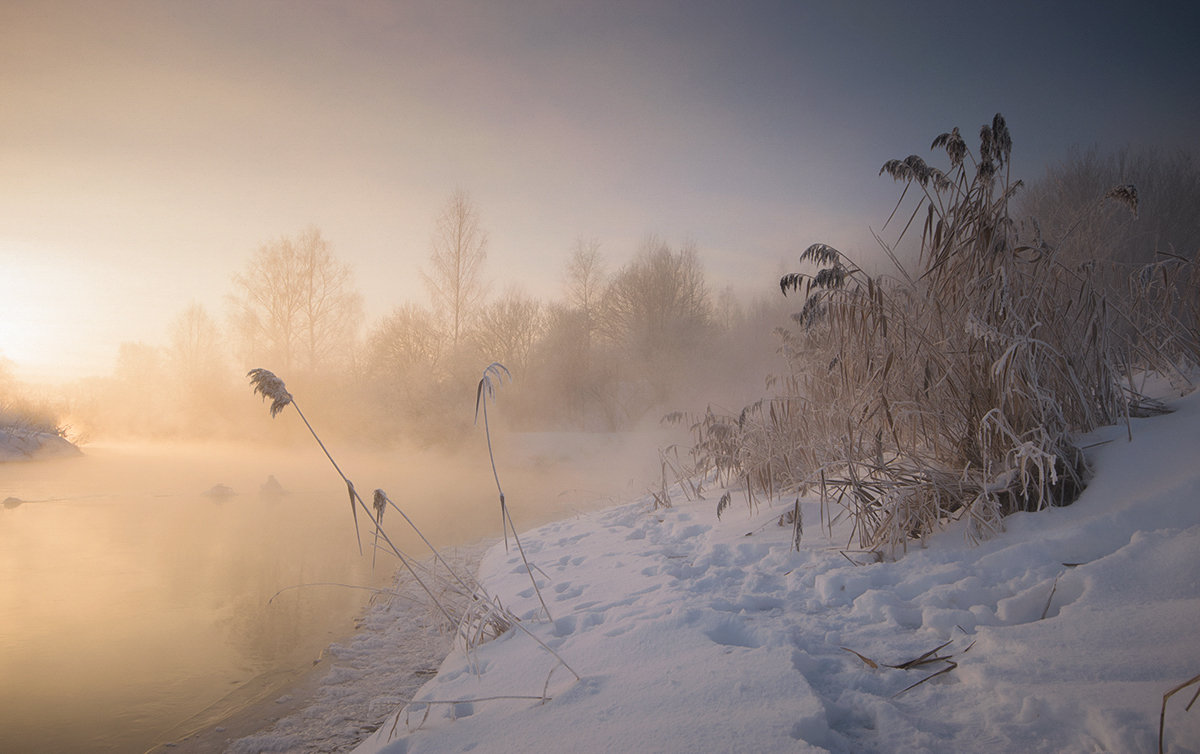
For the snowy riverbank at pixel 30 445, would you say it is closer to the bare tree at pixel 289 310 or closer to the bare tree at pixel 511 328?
the bare tree at pixel 289 310

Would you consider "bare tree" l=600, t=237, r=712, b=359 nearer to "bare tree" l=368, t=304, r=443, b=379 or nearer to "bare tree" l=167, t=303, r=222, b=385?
"bare tree" l=368, t=304, r=443, b=379

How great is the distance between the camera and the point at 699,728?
1.23m

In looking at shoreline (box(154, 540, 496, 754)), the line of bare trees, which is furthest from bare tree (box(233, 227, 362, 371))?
shoreline (box(154, 540, 496, 754))

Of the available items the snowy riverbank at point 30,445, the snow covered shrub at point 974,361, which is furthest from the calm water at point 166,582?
the snow covered shrub at point 974,361

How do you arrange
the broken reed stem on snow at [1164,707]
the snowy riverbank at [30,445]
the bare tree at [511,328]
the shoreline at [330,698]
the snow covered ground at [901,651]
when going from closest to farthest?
the broken reed stem on snow at [1164,707]
the snow covered ground at [901,651]
the shoreline at [330,698]
the snowy riverbank at [30,445]
the bare tree at [511,328]

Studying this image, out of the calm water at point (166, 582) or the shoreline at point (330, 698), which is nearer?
the shoreline at point (330, 698)

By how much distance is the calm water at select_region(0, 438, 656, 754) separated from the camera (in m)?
2.48

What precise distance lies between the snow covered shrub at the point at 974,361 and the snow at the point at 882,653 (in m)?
0.16

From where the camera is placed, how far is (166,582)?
4164mm

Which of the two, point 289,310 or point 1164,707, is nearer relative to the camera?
point 1164,707

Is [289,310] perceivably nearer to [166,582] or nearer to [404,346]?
[404,346]

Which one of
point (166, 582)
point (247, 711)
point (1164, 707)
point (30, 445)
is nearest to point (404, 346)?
point (30, 445)

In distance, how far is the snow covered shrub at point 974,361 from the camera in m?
2.10

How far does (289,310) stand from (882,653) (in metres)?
20.4
